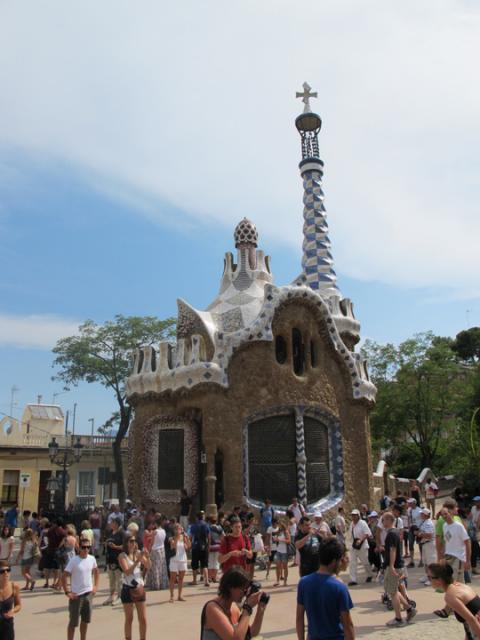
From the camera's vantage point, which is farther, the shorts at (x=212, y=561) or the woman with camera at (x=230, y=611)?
the shorts at (x=212, y=561)

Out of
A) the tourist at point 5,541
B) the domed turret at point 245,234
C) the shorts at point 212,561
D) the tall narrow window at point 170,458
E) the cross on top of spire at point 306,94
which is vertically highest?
the cross on top of spire at point 306,94

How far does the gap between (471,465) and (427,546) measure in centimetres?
1105

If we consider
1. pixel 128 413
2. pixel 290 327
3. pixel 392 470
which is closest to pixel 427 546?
pixel 290 327

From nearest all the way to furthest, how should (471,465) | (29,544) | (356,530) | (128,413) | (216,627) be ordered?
(216,627)
(356,530)
(29,544)
(471,465)
(128,413)

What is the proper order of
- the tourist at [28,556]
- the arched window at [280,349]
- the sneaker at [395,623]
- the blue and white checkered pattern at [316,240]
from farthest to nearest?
the blue and white checkered pattern at [316,240], the arched window at [280,349], the tourist at [28,556], the sneaker at [395,623]

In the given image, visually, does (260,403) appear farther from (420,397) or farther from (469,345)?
(469,345)

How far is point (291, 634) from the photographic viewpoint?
20.4 ft

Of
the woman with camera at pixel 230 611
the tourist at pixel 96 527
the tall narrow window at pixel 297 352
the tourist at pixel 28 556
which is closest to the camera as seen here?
the woman with camera at pixel 230 611

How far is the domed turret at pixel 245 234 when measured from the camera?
716 inches

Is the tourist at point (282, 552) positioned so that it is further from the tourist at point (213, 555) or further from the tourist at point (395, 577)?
the tourist at point (395, 577)

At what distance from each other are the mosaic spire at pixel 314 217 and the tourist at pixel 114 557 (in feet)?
44.2

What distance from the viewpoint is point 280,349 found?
15836 mm

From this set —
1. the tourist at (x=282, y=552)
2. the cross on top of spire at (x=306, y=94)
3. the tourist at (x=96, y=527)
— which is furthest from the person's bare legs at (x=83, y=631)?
the cross on top of spire at (x=306, y=94)

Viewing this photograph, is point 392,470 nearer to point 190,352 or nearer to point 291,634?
point 190,352
